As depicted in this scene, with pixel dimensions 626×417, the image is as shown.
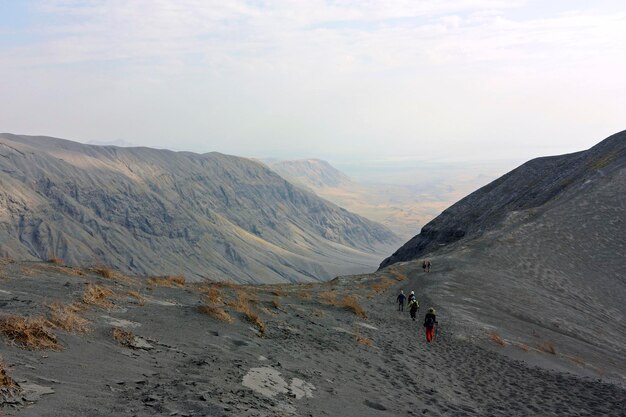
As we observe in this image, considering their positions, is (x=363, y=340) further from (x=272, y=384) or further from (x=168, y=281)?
(x=168, y=281)

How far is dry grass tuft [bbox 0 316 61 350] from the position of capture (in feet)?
33.1

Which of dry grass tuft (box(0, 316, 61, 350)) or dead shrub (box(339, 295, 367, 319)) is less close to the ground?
dry grass tuft (box(0, 316, 61, 350))

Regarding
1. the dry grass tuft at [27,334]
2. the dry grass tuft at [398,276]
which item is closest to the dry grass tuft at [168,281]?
the dry grass tuft at [27,334]

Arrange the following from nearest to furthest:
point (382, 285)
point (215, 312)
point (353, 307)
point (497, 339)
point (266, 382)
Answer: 1. point (266, 382)
2. point (215, 312)
3. point (497, 339)
4. point (353, 307)
5. point (382, 285)

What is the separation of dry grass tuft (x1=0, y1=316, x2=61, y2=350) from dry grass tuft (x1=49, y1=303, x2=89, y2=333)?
99 cm

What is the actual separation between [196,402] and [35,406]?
273 centimetres

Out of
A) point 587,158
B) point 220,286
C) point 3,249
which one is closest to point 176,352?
point 220,286

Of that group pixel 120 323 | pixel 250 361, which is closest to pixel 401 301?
pixel 250 361

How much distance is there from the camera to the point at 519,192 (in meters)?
71.2

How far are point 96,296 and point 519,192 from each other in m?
67.5

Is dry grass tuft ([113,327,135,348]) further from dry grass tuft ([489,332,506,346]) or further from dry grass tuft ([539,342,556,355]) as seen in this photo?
dry grass tuft ([539,342,556,355])

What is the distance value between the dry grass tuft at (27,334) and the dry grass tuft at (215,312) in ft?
21.3

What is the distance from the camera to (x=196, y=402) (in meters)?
9.09

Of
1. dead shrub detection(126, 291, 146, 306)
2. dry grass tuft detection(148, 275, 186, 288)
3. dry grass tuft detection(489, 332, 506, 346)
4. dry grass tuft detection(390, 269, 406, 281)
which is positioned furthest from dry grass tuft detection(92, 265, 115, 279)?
dry grass tuft detection(390, 269, 406, 281)
